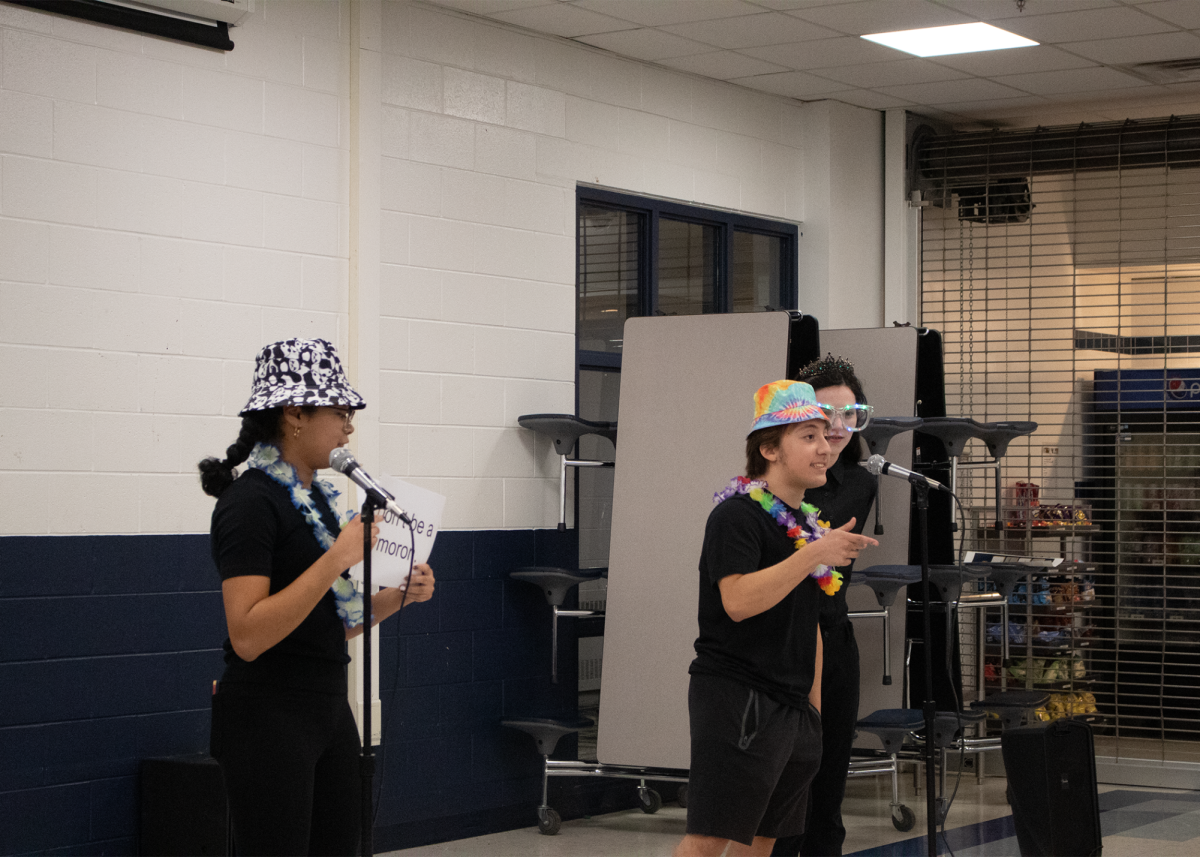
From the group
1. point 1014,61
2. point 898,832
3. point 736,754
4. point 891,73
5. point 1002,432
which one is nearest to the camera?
point 736,754

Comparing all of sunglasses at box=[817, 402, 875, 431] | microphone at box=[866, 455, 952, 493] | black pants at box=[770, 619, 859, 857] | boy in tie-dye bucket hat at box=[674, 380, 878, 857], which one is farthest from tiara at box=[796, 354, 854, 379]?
boy in tie-dye bucket hat at box=[674, 380, 878, 857]

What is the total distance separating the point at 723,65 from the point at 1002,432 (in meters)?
1.97

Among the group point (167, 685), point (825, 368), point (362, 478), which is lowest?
point (167, 685)

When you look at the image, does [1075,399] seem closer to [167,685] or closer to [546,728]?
[546,728]

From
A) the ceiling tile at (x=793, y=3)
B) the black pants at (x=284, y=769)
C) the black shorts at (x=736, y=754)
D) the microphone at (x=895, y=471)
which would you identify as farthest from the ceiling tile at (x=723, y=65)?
the black pants at (x=284, y=769)

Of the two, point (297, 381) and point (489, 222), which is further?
point (489, 222)

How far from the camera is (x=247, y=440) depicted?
266 cm

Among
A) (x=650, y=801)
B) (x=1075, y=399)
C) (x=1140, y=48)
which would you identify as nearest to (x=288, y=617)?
(x=650, y=801)

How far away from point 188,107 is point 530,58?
1577 millimetres

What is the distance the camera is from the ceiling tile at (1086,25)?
551 centimetres

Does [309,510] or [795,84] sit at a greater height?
[795,84]

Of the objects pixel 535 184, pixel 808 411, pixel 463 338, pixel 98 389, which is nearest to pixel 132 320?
pixel 98 389

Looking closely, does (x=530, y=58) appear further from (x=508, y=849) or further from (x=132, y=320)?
(x=508, y=849)

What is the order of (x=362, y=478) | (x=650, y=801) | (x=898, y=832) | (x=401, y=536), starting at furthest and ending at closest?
(x=650, y=801) < (x=898, y=832) < (x=401, y=536) < (x=362, y=478)
